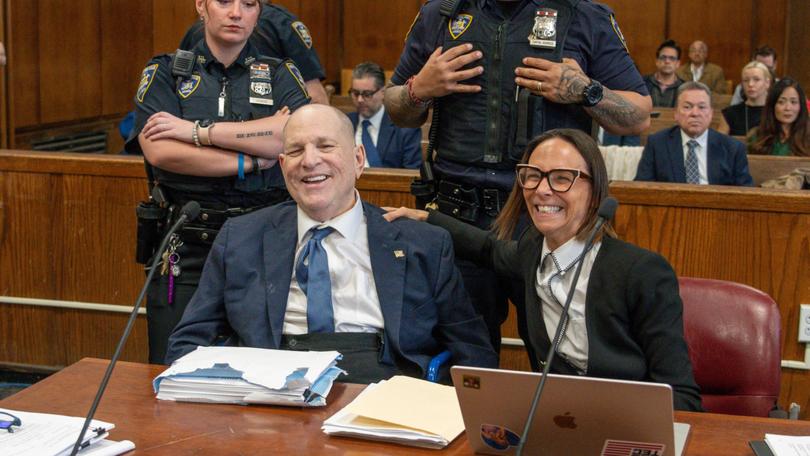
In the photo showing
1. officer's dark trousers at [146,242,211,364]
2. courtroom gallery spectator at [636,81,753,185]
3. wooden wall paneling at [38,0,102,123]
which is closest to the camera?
officer's dark trousers at [146,242,211,364]

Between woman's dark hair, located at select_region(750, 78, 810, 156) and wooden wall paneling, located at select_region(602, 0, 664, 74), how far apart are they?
19.2 ft

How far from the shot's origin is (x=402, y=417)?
1872mm

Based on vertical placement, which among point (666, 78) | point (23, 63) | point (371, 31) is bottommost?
point (23, 63)

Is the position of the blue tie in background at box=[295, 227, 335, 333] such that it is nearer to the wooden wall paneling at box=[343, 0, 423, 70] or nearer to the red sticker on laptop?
the red sticker on laptop

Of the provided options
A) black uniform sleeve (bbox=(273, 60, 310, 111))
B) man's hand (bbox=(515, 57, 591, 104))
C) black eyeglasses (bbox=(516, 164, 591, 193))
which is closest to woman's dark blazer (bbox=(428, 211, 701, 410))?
black eyeglasses (bbox=(516, 164, 591, 193))

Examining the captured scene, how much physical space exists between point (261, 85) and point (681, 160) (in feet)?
9.54

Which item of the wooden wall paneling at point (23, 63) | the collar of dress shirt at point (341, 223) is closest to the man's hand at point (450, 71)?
the collar of dress shirt at point (341, 223)

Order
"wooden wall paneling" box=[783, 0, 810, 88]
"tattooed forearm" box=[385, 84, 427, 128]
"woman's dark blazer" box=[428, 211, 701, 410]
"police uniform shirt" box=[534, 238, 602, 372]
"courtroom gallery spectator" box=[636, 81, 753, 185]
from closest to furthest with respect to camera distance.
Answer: "woman's dark blazer" box=[428, 211, 701, 410]
"police uniform shirt" box=[534, 238, 602, 372]
"tattooed forearm" box=[385, 84, 427, 128]
"courtroom gallery spectator" box=[636, 81, 753, 185]
"wooden wall paneling" box=[783, 0, 810, 88]

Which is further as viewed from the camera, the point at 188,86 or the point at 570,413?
the point at 188,86

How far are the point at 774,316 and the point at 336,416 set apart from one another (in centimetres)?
106

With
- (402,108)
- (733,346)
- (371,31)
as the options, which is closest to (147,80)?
(402,108)

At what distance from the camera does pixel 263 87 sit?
3.20 meters

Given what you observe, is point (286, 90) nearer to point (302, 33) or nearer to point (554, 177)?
point (302, 33)

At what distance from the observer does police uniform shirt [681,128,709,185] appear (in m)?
5.43
